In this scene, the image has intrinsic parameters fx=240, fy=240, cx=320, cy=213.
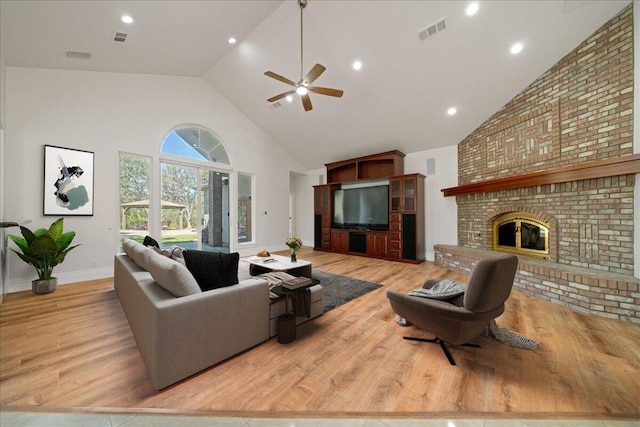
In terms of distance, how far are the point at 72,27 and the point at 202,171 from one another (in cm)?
319

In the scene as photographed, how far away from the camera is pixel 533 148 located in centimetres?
402

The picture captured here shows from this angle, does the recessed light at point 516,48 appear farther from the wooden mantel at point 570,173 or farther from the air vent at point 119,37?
the air vent at point 119,37

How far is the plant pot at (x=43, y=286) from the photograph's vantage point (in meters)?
→ 3.52

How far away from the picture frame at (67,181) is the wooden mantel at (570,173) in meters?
7.21

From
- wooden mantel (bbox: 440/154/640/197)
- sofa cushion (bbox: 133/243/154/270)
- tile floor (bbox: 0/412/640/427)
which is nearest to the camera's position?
tile floor (bbox: 0/412/640/427)

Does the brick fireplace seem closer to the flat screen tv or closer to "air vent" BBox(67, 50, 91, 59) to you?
the flat screen tv

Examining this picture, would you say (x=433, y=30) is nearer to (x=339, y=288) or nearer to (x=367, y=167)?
(x=367, y=167)

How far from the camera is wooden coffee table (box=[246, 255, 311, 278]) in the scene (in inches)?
143

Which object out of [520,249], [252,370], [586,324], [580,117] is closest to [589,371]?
[586,324]

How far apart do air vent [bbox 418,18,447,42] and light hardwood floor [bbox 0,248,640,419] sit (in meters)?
3.98

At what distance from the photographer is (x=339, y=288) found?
148 inches

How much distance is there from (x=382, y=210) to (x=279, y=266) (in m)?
3.65

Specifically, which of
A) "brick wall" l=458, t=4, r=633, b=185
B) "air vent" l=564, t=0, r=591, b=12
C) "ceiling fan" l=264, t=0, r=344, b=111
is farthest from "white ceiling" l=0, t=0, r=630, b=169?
"ceiling fan" l=264, t=0, r=344, b=111

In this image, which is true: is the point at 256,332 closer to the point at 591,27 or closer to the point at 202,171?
the point at 202,171
